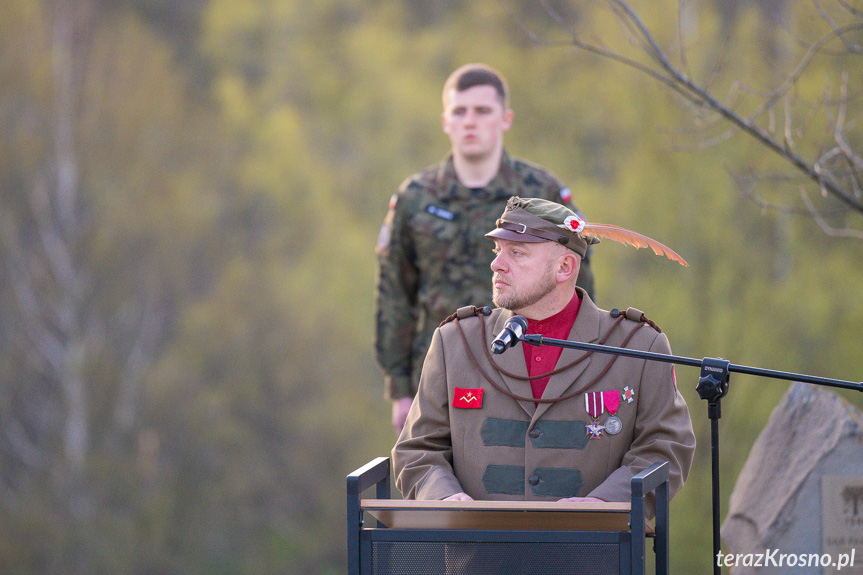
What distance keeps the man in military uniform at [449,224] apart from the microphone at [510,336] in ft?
7.54

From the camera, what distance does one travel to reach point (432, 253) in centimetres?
501

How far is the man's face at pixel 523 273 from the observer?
10.2 ft

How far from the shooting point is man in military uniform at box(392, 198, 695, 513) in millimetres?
3012

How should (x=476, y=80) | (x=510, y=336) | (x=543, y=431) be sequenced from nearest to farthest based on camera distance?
(x=510, y=336) < (x=543, y=431) < (x=476, y=80)

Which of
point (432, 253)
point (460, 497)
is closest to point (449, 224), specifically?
point (432, 253)

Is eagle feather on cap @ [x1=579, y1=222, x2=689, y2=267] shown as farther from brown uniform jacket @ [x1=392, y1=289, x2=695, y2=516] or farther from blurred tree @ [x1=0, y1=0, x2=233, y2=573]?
blurred tree @ [x1=0, y1=0, x2=233, y2=573]

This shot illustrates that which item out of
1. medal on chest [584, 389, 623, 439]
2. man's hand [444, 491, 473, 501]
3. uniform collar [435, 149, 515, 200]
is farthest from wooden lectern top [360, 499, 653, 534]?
uniform collar [435, 149, 515, 200]

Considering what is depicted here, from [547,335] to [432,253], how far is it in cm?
190

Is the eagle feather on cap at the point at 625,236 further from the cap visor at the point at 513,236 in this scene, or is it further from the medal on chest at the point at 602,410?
the medal on chest at the point at 602,410

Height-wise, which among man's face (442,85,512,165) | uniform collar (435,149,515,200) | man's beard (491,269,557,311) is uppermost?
man's face (442,85,512,165)

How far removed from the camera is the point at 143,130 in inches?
437

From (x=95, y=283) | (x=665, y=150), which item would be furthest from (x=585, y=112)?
(x=95, y=283)

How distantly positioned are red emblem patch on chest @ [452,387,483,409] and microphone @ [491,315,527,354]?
52 centimetres

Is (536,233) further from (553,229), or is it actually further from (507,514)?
(507,514)
